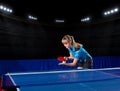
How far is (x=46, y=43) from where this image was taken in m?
11.7

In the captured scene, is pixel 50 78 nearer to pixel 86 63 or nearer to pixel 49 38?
pixel 86 63

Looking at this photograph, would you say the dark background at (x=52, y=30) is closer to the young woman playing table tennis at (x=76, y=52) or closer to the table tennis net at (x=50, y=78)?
the young woman playing table tennis at (x=76, y=52)

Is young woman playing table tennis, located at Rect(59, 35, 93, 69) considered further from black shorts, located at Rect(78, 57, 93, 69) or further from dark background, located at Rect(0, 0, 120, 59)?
dark background, located at Rect(0, 0, 120, 59)

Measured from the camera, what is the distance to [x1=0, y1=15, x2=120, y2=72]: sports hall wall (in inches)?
377

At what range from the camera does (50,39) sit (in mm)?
11883

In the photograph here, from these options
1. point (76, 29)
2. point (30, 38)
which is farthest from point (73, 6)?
point (30, 38)

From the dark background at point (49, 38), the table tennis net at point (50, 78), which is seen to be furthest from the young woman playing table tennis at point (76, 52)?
the dark background at point (49, 38)

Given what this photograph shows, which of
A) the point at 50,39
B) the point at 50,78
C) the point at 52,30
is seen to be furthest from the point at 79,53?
the point at 52,30

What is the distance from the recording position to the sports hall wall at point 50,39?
959 centimetres

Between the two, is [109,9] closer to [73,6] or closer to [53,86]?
[73,6]

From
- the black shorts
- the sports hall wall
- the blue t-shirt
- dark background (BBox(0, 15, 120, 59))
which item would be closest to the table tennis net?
the blue t-shirt

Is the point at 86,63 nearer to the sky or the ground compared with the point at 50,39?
nearer to the ground

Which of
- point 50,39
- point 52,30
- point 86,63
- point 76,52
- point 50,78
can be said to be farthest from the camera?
point 52,30

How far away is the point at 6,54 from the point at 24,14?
2.89m
